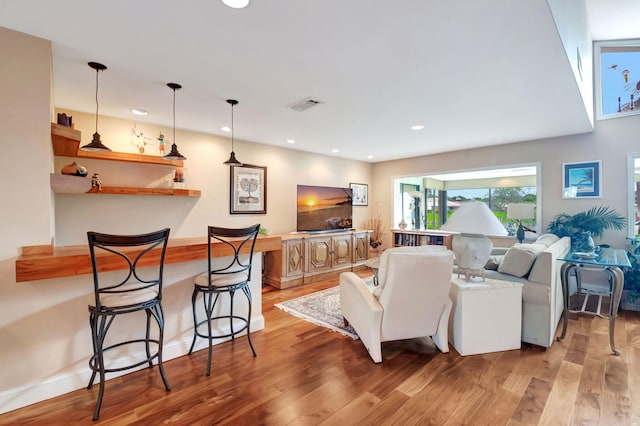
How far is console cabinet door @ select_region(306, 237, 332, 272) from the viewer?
5.19m

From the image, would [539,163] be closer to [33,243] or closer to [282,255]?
[282,255]

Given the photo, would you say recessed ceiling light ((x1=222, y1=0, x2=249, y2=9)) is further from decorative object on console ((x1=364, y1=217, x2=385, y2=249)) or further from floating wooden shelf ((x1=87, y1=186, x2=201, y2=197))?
decorative object on console ((x1=364, y1=217, x2=385, y2=249))

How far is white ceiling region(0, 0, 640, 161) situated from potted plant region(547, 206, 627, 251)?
1.24 m

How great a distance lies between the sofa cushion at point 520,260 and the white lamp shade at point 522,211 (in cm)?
170

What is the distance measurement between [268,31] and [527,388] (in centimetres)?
314

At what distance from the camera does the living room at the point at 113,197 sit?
6.32 feet

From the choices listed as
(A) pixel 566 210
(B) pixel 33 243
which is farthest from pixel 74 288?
(A) pixel 566 210

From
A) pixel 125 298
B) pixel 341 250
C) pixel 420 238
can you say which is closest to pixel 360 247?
pixel 341 250

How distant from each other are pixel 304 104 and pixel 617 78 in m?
4.67

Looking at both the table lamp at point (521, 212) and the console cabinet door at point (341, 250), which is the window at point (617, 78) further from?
the console cabinet door at point (341, 250)

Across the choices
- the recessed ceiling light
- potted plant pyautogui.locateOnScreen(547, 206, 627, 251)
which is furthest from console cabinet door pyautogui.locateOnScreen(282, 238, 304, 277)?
potted plant pyautogui.locateOnScreen(547, 206, 627, 251)

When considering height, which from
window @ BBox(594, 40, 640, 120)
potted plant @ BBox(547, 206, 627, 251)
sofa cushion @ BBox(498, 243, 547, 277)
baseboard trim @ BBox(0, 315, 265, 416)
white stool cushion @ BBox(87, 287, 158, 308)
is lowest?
baseboard trim @ BBox(0, 315, 265, 416)

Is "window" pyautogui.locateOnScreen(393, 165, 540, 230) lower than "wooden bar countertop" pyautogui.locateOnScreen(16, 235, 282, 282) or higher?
higher

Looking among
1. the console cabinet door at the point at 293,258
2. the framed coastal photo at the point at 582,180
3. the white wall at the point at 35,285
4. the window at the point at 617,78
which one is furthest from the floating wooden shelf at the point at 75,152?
the window at the point at 617,78
